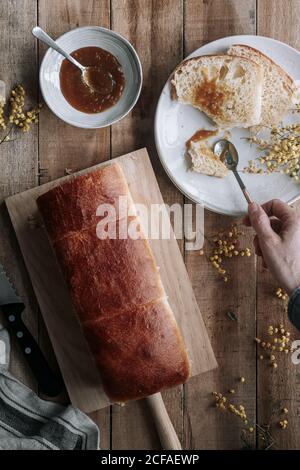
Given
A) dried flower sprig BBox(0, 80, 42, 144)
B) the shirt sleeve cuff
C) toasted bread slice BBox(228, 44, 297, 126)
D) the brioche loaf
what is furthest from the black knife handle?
toasted bread slice BBox(228, 44, 297, 126)

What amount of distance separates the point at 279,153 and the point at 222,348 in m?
0.75

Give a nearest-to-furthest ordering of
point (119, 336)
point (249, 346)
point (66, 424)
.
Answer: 1. point (119, 336)
2. point (66, 424)
3. point (249, 346)

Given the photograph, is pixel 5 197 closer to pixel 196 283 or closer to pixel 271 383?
pixel 196 283

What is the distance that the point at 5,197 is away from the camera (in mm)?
2031

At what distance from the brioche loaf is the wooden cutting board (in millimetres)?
164

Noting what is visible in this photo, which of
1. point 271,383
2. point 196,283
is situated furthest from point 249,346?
point 196,283

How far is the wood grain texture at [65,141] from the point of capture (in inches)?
79.3

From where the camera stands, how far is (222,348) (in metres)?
2.04

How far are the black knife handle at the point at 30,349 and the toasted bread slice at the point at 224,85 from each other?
982mm

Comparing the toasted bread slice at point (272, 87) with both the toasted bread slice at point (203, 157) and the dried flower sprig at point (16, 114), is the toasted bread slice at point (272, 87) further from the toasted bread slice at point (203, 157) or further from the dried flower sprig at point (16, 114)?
the dried flower sprig at point (16, 114)

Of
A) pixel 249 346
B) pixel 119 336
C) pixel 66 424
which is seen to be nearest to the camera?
pixel 119 336

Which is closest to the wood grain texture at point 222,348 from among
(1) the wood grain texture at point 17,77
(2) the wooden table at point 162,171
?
(2) the wooden table at point 162,171
